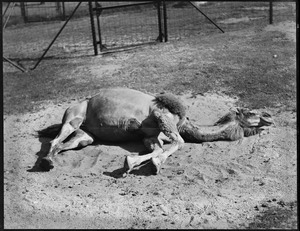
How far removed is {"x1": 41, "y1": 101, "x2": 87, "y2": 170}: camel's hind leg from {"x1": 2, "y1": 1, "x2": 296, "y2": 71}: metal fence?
4.56 metres

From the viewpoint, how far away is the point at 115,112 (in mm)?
6242

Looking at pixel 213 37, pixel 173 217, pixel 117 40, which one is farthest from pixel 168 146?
pixel 117 40

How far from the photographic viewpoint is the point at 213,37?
1142 cm

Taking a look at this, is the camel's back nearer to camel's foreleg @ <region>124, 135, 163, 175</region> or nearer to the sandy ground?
the sandy ground

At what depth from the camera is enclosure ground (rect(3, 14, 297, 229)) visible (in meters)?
4.57

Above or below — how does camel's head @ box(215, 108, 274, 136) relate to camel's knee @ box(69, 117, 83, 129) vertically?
below

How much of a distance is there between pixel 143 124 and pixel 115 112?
0.39 m

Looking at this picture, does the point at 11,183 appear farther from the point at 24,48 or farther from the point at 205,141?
the point at 24,48

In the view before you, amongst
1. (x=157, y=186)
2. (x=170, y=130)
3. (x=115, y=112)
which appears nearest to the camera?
(x=157, y=186)

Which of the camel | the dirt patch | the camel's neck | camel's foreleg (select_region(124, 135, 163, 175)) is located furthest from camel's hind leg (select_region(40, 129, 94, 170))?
the dirt patch

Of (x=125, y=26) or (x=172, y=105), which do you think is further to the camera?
(x=125, y=26)

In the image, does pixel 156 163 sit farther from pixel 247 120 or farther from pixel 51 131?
pixel 51 131

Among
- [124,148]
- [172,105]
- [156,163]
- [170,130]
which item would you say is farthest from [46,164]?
[172,105]

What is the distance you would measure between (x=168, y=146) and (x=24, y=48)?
26.3 feet
